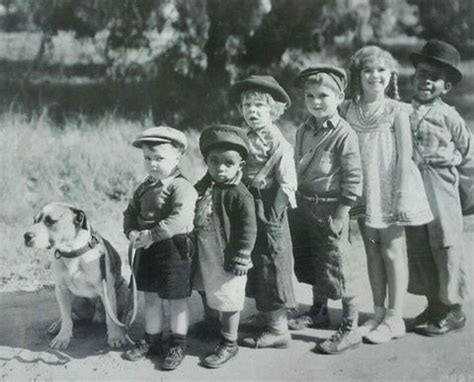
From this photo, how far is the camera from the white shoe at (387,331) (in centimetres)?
288

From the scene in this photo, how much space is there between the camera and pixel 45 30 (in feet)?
10.3

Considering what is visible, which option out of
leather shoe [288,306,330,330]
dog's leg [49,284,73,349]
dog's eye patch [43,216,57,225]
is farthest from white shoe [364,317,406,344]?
dog's eye patch [43,216,57,225]

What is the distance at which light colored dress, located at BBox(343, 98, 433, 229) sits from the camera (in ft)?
9.28

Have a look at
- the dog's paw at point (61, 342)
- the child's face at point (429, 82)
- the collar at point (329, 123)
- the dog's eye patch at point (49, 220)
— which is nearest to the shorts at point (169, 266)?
the dog's eye patch at point (49, 220)

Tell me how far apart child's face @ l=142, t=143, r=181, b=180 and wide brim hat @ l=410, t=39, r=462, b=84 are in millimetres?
1400

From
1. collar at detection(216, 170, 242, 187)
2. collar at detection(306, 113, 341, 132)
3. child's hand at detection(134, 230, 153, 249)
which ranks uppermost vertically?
collar at detection(306, 113, 341, 132)

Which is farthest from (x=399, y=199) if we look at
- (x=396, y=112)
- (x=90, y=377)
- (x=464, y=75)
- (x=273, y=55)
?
(x=90, y=377)

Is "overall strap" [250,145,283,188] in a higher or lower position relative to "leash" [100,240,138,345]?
higher

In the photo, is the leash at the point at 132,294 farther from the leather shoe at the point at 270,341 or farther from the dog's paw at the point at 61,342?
the leather shoe at the point at 270,341

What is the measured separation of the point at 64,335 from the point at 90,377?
0.26m

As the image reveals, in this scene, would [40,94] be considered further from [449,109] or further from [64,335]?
[449,109]

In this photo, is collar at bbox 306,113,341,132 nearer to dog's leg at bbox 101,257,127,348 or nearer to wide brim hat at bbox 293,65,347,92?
wide brim hat at bbox 293,65,347,92

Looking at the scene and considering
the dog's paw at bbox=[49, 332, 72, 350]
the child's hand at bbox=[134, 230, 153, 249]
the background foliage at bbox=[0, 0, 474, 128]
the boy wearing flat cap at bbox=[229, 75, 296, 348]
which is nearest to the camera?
the child's hand at bbox=[134, 230, 153, 249]

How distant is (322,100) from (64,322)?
173 cm
